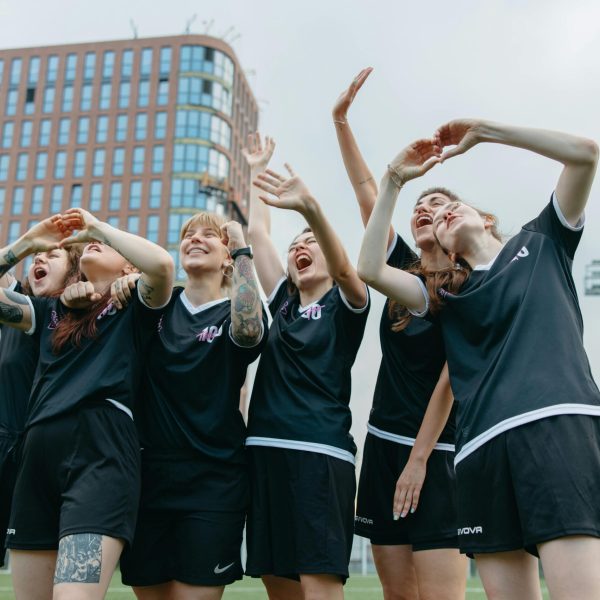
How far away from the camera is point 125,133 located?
63531 mm

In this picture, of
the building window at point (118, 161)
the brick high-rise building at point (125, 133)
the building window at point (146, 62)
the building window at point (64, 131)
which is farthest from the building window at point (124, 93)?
the building window at point (64, 131)

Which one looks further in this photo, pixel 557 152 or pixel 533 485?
pixel 557 152

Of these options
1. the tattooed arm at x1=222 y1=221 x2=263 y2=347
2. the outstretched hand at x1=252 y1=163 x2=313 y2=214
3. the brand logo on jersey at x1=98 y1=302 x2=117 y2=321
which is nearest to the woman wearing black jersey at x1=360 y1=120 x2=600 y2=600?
the outstretched hand at x1=252 y1=163 x2=313 y2=214

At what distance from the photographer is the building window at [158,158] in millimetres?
60737

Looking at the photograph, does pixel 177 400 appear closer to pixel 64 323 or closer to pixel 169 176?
pixel 64 323

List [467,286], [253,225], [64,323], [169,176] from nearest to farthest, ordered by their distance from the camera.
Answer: [467,286], [64,323], [253,225], [169,176]

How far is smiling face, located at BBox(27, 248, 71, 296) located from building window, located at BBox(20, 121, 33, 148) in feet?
214

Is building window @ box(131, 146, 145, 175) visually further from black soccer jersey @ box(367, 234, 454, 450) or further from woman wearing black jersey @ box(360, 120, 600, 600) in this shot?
woman wearing black jersey @ box(360, 120, 600, 600)

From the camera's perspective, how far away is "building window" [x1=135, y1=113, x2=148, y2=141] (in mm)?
62688

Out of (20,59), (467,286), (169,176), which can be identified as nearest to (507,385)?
(467,286)

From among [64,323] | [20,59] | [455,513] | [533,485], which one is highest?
[20,59]

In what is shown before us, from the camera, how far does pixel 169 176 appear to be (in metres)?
60.0

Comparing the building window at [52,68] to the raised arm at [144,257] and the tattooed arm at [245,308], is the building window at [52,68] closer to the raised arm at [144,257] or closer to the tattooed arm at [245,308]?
the raised arm at [144,257]

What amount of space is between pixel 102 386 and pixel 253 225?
1685mm
